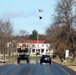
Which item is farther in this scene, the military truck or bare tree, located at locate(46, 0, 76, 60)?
bare tree, located at locate(46, 0, 76, 60)

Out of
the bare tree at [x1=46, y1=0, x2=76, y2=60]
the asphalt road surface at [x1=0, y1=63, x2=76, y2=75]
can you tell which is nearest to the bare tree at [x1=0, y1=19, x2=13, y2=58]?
the bare tree at [x1=46, y1=0, x2=76, y2=60]

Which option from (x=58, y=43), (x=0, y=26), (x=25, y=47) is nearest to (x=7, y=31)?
(x=0, y=26)

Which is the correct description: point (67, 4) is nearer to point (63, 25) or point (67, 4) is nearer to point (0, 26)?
point (63, 25)

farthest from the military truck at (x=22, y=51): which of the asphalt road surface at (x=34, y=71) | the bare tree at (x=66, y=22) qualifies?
the asphalt road surface at (x=34, y=71)

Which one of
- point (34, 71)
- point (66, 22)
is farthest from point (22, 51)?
point (34, 71)

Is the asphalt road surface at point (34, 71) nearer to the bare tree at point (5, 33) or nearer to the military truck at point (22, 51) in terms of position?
the military truck at point (22, 51)

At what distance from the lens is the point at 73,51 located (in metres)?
67.9

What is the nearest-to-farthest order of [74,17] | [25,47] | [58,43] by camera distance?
1. [25,47]
2. [74,17]
3. [58,43]

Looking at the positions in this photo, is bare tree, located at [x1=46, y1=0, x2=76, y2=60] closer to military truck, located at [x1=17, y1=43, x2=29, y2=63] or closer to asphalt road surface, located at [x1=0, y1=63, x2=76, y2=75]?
military truck, located at [x1=17, y1=43, x2=29, y2=63]

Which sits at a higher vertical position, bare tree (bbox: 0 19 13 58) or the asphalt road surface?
bare tree (bbox: 0 19 13 58)

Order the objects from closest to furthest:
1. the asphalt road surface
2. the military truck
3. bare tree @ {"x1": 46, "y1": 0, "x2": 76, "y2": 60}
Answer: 1. the asphalt road surface
2. the military truck
3. bare tree @ {"x1": 46, "y1": 0, "x2": 76, "y2": 60}

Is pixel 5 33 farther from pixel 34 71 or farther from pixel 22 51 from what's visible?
pixel 34 71

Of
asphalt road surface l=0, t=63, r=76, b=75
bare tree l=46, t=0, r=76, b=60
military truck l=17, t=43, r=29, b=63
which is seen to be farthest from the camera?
bare tree l=46, t=0, r=76, b=60

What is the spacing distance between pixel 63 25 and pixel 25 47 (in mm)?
13245
